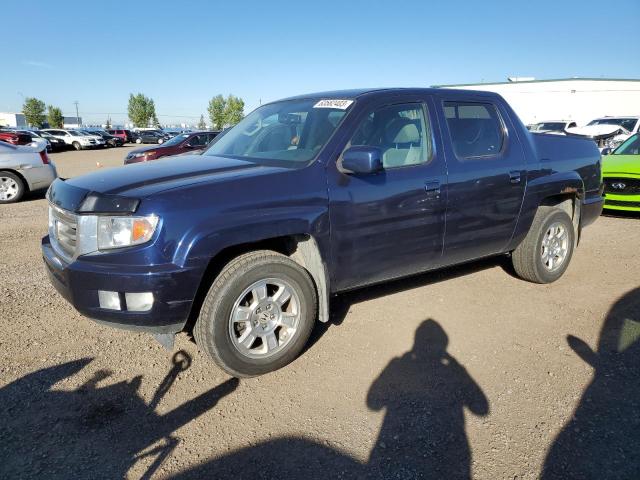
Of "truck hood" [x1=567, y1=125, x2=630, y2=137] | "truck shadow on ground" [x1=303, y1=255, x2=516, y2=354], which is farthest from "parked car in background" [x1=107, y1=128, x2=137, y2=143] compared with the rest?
"truck shadow on ground" [x1=303, y1=255, x2=516, y2=354]

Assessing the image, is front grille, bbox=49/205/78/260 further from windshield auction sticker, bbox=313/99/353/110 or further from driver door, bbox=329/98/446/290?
windshield auction sticker, bbox=313/99/353/110

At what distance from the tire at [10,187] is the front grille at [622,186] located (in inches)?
444

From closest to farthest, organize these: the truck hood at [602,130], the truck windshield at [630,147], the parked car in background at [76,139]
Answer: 1. the truck windshield at [630,147]
2. the truck hood at [602,130]
3. the parked car in background at [76,139]

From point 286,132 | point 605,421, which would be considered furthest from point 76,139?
point 605,421

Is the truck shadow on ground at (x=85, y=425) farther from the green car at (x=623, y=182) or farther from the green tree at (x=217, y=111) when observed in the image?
the green tree at (x=217, y=111)

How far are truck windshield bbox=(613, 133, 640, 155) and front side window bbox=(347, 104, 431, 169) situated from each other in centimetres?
714

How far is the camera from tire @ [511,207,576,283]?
453 centimetres

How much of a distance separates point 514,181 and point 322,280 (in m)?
2.11

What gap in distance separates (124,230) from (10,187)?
8.58m

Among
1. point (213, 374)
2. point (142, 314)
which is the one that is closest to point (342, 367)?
point (213, 374)

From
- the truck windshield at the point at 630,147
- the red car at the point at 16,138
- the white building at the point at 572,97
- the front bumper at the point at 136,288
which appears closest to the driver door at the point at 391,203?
the front bumper at the point at 136,288

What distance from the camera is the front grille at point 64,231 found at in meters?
2.87

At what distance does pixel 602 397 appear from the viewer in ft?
9.28

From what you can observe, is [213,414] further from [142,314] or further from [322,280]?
[322,280]
